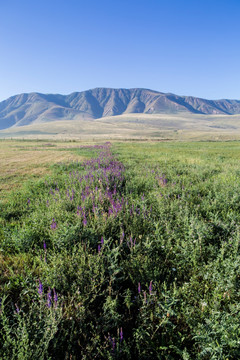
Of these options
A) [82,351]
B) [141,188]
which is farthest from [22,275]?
[141,188]

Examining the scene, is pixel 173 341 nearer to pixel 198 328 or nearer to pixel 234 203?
pixel 198 328

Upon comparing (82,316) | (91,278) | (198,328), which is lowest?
(198,328)

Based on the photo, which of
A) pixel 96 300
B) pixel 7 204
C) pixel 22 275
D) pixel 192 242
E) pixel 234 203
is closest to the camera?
pixel 96 300

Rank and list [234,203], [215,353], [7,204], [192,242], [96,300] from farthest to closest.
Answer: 1. [7,204]
2. [234,203]
3. [192,242]
4. [96,300]
5. [215,353]

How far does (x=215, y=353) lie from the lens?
1.73 m

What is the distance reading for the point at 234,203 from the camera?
5332 mm

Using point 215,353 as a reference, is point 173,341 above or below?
below

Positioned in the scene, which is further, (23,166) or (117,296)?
(23,166)

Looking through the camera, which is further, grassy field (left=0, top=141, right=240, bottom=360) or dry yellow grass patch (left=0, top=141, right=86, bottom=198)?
dry yellow grass patch (left=0, top=141, right=86, bottom=198)

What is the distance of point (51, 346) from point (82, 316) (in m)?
0.40

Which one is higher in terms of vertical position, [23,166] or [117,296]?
[23,166]

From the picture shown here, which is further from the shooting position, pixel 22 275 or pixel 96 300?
pixel 22 275

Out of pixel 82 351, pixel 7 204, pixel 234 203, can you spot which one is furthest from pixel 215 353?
pixel 7 204

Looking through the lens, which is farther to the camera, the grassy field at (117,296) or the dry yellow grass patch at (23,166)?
the dry yellow grass patch at (23,166)
